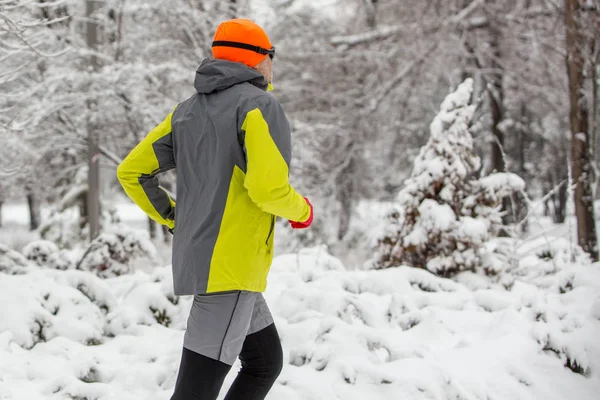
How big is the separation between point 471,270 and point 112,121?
18.5ft

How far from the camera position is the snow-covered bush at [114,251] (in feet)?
17.9

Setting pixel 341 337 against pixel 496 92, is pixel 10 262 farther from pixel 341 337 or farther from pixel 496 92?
pixel 496 92

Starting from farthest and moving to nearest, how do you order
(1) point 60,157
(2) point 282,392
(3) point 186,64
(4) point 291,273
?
(1) point 60,157 < (3) point 186,64 < (4) point 291,273 < (2) point 282,392

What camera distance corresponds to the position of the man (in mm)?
1714

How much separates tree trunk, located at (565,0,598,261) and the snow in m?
2.56

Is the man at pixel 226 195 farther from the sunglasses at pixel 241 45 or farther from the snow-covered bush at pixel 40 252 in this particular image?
the snow-covered bush at pixel 40 252

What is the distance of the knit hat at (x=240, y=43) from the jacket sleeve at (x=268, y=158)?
20 cm

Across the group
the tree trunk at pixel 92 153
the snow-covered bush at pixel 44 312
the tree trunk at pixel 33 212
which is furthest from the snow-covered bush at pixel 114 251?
the tree trunk at pixel 33 212

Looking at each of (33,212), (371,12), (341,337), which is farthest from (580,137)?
(33,212)

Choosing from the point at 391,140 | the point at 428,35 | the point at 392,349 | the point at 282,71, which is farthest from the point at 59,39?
the point at 391,140

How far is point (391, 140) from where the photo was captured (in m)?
15.3

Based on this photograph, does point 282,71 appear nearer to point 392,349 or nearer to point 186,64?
point 186,64

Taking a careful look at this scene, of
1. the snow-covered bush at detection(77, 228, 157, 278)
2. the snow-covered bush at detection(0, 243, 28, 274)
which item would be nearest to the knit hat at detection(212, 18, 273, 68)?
the snow-covered bush at detection(0, 243, 28, 274)

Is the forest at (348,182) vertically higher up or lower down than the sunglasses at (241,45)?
lower down
